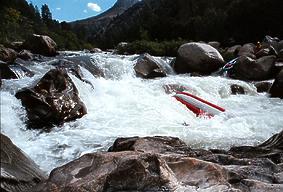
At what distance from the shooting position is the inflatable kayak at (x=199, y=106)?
9375 mm

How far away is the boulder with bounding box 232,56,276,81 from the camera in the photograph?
1449cm

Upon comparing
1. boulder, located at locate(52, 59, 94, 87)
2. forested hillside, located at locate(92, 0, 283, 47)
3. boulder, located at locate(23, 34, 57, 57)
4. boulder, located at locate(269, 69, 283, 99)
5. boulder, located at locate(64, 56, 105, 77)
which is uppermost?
boulder, located at locate(23, 34, 57, 57)

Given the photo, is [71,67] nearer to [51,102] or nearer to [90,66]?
[90,66]

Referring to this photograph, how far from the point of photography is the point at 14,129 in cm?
750

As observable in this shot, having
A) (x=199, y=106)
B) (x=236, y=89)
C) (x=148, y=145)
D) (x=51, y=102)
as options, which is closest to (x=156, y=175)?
(x=148, y=145)

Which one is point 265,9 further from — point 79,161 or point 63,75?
point 79,161

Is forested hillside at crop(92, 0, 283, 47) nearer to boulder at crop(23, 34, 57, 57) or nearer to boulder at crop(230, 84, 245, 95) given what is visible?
boulder at crop(23, 34, 57, 57)

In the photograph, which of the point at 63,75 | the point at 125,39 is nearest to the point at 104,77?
the point at 63,75

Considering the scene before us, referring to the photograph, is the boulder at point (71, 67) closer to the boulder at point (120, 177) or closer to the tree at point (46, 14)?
the boulder at point (120, 177)

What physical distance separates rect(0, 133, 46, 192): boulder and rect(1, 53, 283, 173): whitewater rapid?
5.33 feet

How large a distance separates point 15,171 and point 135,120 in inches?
202

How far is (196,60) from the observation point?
1552cm

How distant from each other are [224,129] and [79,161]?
4610 mm

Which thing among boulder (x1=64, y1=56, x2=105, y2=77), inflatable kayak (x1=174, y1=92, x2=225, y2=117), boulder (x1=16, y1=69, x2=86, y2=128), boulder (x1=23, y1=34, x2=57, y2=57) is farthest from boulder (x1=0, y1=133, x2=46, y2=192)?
boulder (x1=23, y1=34, x2=57, y2=57)
